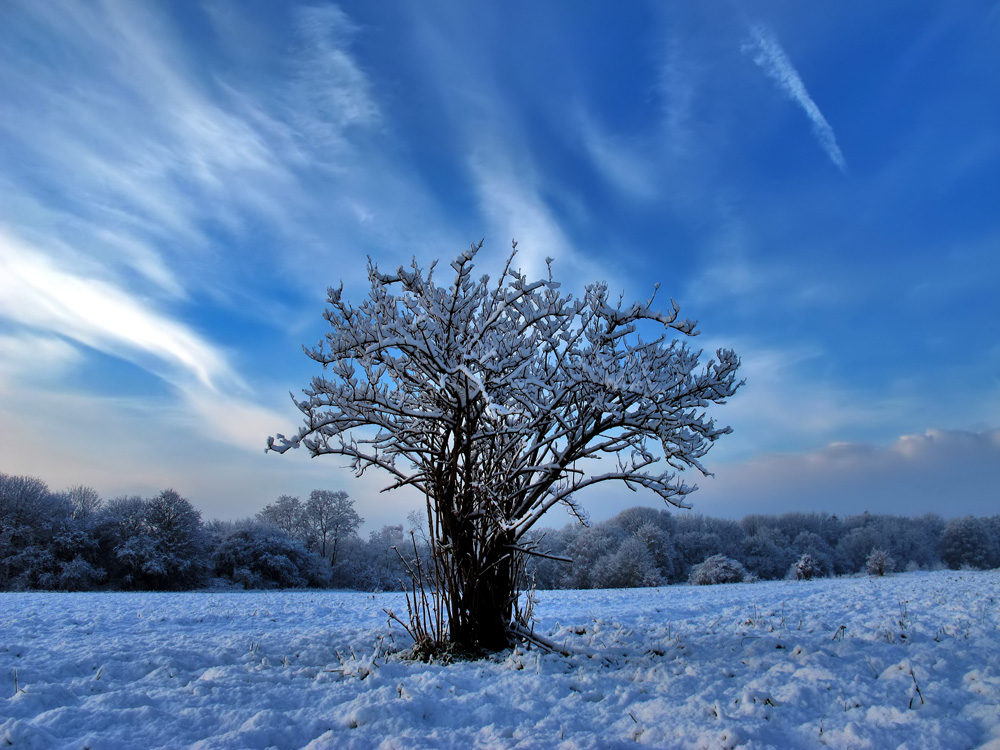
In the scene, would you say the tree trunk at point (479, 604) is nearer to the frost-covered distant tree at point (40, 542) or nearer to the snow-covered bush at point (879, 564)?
the frost-covered distant tree at point (40, 542)

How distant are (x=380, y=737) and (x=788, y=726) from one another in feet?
9.60

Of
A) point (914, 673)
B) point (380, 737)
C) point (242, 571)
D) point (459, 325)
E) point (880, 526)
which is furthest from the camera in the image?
point (880, 526)

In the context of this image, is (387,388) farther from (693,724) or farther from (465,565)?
(693,724)

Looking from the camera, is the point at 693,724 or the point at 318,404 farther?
the point at 318,404

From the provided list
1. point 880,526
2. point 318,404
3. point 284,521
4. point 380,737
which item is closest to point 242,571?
point 284,521

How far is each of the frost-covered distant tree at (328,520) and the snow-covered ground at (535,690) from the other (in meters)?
38.1

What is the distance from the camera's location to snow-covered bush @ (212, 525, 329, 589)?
32.4 metres

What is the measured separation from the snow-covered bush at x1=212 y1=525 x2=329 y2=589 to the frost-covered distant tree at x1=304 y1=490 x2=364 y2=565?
1043 cm

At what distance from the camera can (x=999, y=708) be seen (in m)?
4.07

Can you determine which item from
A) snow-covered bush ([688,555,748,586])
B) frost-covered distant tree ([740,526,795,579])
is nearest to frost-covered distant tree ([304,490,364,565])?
snow-covered bush ([688,555,748,586])

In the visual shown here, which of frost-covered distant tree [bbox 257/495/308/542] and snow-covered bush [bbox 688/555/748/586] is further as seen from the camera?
frost-covered distant tree [bbox 257/495/308/542]

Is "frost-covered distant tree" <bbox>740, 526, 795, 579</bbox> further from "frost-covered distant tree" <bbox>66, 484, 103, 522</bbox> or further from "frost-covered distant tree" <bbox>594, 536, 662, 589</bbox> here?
"frost-covered distant tree" <bbox>66, 484, 103, 522</bbox>

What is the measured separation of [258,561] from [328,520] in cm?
1194

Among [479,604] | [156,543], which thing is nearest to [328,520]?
[156,543]
